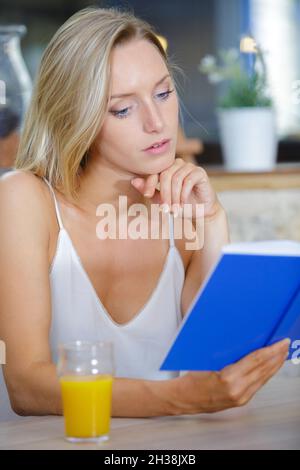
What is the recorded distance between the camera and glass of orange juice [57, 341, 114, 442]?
1055 mm

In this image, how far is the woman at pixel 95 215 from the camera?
54.3 inches

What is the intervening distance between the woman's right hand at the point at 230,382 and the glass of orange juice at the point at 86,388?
117 millimetres

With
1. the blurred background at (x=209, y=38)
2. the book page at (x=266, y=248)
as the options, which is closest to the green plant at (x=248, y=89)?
the blurred background at (x=209, y=38)

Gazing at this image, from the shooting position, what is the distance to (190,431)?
1099mm

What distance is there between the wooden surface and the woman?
1274mm

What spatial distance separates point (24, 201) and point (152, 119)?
0.26 m

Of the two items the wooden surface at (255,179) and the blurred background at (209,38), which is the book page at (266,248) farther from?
the blurred background at (209,38)

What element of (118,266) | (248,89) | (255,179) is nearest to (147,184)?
(118,266)

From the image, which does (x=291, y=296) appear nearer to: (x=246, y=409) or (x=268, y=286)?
(x=268, y=286)

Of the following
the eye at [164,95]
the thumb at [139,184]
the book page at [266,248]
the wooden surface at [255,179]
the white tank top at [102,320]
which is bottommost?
the wooden surface at [255,179]

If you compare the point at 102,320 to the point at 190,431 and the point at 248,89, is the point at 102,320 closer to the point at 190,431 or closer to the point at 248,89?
the point at 190,431

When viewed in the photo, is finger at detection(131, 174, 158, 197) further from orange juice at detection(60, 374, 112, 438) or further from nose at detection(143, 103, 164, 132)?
orange juice at detection(60, 374, 112, 438)

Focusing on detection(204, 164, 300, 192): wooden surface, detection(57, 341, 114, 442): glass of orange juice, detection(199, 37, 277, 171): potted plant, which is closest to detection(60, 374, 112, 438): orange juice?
detection(57, 341, 114, 442): glass of orange juice
